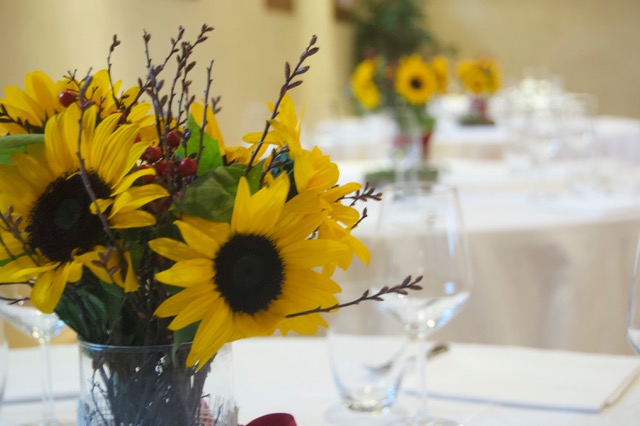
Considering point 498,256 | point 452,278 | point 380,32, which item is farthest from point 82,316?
point 380,32

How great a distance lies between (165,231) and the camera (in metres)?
0.57

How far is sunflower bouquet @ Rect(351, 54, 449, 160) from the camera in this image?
9.89 ft

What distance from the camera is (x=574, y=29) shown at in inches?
428

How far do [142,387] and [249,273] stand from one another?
10cm

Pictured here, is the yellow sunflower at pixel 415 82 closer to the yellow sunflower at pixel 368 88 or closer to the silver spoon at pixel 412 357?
the yellow sunflower at pixel 368 88

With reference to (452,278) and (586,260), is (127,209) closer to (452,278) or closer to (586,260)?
(452,278)

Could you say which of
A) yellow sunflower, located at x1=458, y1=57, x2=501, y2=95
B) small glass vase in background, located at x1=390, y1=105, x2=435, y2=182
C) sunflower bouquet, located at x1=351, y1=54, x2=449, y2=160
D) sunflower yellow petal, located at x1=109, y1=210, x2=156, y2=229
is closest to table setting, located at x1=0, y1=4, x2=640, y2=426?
sunflower yellow petal, located at x1=109, y1=210, x2=156, y2=229

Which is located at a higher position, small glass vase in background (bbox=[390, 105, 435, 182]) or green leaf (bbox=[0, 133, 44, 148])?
green leaf (bbox=[0, 133, 44, 148])

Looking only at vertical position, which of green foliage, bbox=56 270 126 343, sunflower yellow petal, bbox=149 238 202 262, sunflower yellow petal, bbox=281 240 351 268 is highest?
sunflower yellow petal, bbox=149 238 202 262

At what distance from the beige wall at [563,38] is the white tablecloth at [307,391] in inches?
397

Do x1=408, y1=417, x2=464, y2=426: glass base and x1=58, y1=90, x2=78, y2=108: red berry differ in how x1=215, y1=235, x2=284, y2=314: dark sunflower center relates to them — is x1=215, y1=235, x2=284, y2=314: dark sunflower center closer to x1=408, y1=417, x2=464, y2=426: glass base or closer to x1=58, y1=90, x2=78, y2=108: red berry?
x1=58, y1=90, x2=78, y2=108: red berry

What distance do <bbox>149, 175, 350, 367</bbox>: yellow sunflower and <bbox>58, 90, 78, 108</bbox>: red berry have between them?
5.0 inches

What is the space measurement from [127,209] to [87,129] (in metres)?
0.07

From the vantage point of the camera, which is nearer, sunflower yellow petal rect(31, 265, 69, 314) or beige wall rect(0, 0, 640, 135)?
sunflower yellow petal rect(31, 265, 69, 314)
